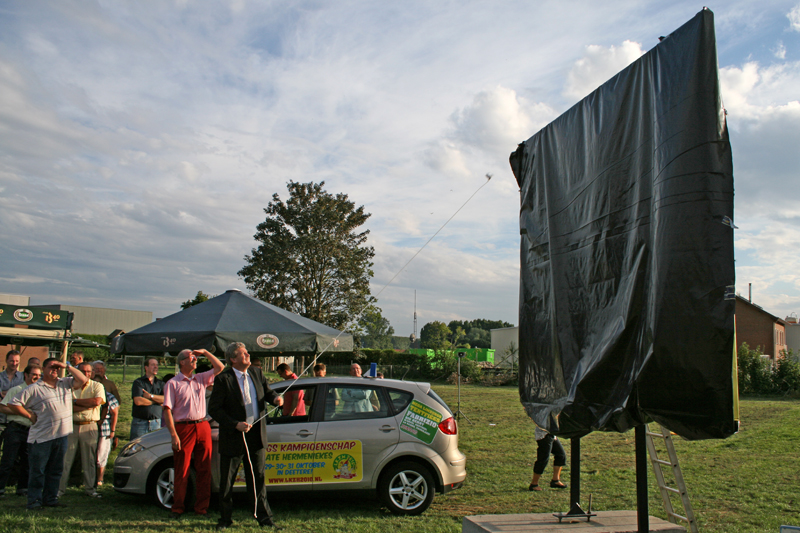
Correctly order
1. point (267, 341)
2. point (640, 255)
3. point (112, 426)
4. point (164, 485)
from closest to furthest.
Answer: point (640, 255) → point (164, 485) → point (112, 426) → point (267, 341)

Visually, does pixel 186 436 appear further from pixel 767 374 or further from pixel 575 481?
pixel 767 374

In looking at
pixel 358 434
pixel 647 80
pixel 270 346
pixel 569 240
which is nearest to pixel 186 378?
pixel 358 434

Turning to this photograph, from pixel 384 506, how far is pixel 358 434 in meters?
0.97

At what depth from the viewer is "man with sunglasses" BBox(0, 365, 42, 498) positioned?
271 inches

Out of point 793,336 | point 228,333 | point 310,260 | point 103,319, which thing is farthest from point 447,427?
point 103,319

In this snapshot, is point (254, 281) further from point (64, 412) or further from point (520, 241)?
point (520, 241)

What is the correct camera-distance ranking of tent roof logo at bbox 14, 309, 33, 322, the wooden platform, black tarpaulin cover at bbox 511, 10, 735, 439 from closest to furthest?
black tarpaulin cover at bbox 511, 10, 735, 439, the wooden platform, tent roof logo at bbox 14, 309, 33, 322

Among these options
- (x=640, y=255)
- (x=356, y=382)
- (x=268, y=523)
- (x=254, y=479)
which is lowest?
(x=268, y=523)

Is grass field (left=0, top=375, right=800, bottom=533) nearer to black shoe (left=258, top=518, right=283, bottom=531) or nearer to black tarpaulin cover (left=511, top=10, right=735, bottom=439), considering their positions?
black shoe (left=258, top=518, right=283, bottom=531)

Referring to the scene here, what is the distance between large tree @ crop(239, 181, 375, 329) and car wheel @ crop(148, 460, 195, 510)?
3557 cm

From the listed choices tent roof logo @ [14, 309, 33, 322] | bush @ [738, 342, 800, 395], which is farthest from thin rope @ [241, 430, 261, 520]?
bush @ [738, 342, 800, 395]

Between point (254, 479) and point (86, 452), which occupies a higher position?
point (254, 479)

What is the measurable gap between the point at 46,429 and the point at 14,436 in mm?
Result: 974

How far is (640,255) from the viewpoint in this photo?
2.89 meters
